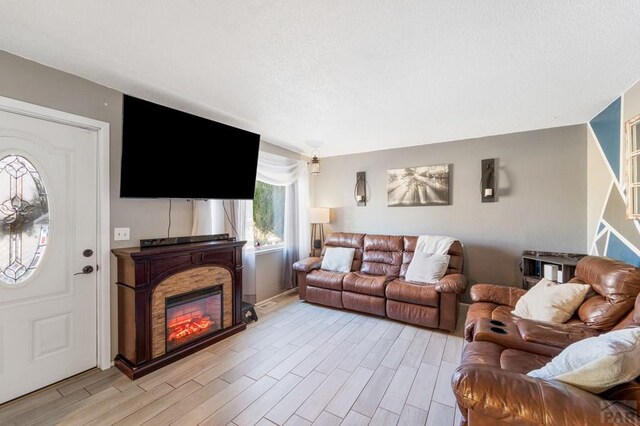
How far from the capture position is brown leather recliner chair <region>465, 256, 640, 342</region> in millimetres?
1707

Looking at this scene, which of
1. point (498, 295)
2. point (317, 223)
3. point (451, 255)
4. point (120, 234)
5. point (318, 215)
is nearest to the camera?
point (120, 234)

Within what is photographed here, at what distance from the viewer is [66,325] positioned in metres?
2.14

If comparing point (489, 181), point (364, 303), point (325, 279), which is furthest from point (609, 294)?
point (325, 279)

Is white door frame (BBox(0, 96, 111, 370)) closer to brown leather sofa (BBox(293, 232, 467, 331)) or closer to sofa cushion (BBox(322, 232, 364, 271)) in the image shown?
brown leather sofa (BBox(293, 232, 467, 331))

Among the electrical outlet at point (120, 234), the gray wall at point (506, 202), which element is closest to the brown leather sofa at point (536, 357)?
the gray wall at point (506, 202)

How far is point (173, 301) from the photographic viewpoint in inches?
98.5

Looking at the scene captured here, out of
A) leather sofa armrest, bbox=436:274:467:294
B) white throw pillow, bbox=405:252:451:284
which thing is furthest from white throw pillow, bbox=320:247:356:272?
leather sofa armrest, bbox=436:274:467:294

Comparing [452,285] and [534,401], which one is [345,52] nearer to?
[534,401]

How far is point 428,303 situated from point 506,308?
0.79 m

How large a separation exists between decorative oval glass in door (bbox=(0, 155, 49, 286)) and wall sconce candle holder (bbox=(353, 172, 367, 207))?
378 cm

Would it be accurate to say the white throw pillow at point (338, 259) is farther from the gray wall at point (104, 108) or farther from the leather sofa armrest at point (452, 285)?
the gray wall at point (104, 108)

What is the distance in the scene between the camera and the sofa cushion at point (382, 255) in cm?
386

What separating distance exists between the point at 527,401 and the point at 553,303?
1454 millimetres

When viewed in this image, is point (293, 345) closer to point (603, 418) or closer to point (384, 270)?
point (384, 270)
